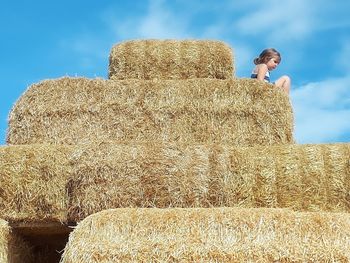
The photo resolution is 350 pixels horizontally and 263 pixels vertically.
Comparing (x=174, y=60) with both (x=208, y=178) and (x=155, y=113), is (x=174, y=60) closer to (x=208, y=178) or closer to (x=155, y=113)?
(x=155, y=113)

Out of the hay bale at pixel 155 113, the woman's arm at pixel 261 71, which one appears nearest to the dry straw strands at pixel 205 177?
the hay bale at pixel 155 113

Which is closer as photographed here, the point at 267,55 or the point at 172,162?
the point at 172,162

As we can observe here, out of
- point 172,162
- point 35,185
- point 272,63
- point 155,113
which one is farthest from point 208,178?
point 272,63

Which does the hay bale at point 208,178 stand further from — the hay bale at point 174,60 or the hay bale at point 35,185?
the hay bale at point 174,60

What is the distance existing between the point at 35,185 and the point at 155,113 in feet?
5.98

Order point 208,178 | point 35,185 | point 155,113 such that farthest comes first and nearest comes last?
point 155,113 → point 35,185 → point 208,178

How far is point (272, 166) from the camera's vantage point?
5.91 m

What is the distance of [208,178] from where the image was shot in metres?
5.86

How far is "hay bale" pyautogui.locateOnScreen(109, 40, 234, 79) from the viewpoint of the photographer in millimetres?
8383

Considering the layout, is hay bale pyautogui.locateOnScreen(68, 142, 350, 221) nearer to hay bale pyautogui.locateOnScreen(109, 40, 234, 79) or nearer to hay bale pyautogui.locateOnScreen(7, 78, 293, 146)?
hay bale pyautogui.locateOnScreen(7, 78, 293, 146)

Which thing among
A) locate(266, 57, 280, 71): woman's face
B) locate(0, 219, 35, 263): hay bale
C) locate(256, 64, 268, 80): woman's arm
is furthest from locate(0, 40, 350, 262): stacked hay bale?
locate(266, 57, 280, 71): woman's face

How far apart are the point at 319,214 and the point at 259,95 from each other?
3.05 metres

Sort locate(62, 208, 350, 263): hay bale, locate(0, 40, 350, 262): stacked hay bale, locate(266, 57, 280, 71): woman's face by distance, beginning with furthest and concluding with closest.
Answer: locate(266, 57, 280, 71): woman's face → locate(0, 40, 350, 262): stacked hay bale → locate(62, 208, 350, 263): hay bale

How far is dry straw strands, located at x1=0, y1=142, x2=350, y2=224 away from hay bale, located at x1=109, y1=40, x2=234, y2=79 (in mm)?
2423
